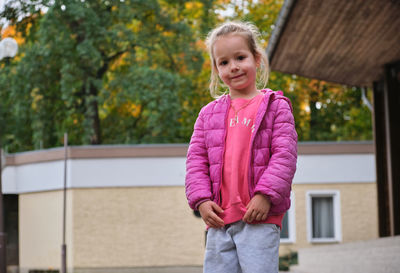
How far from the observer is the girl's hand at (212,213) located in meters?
2.51

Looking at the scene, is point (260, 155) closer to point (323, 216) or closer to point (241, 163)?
point (241, 163)

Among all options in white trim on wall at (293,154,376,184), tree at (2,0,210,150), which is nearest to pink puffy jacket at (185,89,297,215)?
white trim on wall at (293,154,376,184)

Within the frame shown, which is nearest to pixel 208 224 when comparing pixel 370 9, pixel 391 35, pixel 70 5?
pixel 370 9

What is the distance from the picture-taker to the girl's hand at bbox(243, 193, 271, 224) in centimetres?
245

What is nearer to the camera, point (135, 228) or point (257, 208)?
point (257, 208)

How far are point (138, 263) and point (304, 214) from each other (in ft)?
14.6

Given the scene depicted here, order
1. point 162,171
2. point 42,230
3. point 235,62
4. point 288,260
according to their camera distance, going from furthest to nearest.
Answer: point 42,230 < point 162,171 < point 288,260 < point 235,62

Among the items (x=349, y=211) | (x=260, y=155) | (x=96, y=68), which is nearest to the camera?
(x=260, y=155)

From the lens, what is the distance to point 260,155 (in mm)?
2549

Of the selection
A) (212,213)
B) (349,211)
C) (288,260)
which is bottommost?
(288,260)

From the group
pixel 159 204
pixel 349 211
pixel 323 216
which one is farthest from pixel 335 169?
pixel 159 204

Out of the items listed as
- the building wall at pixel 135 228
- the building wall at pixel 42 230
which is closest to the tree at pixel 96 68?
the building wall at pixel 42 230

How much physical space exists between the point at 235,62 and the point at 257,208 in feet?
2.04

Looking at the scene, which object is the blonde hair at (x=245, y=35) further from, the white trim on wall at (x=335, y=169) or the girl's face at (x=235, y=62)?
the white trim on wall at (x=335, y=169)
